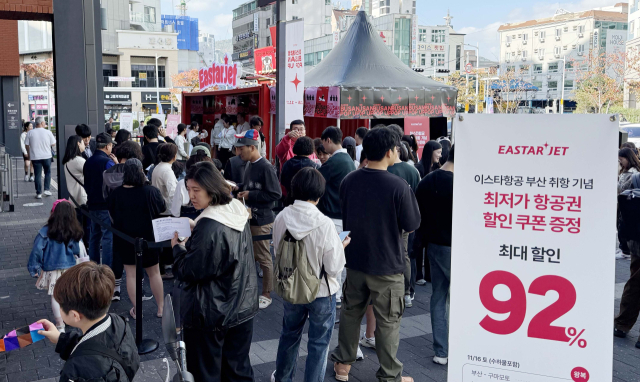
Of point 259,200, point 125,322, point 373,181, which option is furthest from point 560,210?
point 259,200

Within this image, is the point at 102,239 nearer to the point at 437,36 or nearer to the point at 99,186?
the point at 99,186

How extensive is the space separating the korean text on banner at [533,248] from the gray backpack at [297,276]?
1.46 m

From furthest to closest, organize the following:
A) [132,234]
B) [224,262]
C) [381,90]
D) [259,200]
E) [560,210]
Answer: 1. [381,90]
2. [259,200]
3. [132,234]
4. [224,262]
5. [560,210]

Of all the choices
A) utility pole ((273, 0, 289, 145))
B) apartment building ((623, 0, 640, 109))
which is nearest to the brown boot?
utility pole ((273, 0, 289, 145))

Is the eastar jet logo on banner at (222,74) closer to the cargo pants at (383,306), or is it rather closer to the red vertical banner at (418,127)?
the red vertical banner at (418,127)

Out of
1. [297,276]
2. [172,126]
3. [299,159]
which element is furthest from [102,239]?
[172,126]

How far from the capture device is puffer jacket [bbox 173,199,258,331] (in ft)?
10.7

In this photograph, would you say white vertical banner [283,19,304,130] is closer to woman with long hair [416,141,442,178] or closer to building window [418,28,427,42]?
woman with long hair [416,141,442,178]

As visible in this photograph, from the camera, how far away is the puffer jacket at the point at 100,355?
2418 millimetres

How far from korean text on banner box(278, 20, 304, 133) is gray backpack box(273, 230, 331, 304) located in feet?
16.3

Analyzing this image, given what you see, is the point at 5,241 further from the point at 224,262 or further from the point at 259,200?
the point at 224,262

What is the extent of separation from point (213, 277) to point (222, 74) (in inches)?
562

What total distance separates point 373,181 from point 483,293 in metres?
1.73

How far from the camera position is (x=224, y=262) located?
3322 mm
